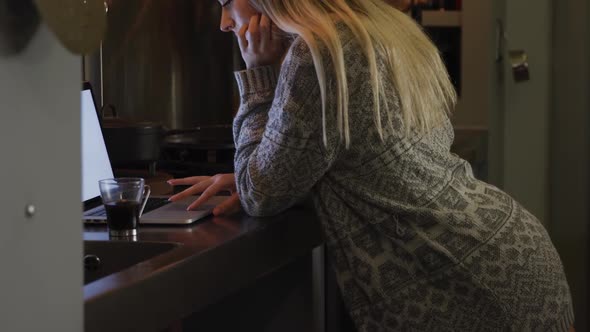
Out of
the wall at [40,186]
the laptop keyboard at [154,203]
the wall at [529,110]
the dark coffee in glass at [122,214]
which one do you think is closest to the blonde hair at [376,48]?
the dark coffee in glass at [122,214]

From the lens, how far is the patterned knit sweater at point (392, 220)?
169 centimetres

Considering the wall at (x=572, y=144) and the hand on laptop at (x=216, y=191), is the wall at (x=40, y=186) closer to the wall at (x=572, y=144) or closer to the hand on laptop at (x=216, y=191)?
the hand on laptop at (x=216, y=191)

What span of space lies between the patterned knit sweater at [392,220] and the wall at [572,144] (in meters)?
2.08

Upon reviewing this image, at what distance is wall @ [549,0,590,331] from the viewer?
373 centimetres

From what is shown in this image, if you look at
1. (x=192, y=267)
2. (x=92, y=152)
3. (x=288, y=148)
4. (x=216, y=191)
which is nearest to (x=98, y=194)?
(x=92, y=152)

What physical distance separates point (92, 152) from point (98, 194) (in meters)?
0.09

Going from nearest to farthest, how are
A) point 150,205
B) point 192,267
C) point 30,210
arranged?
point 30,210 < point 192,267 < point 150,205

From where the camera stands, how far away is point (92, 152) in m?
2.16

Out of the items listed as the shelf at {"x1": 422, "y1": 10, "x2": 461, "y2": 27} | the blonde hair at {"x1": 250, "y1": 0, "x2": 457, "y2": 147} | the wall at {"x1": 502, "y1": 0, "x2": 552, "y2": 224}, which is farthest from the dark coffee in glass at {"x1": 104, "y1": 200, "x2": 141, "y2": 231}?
the shelf at {"x1": 422, "y1": 10, "x2": 461, "y2": 27}

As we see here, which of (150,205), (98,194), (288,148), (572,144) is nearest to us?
(288,148)

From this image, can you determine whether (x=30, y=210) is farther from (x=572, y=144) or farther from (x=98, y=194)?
(x=572, y=144)

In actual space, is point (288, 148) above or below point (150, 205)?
above

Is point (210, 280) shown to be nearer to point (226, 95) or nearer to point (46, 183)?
point (46, 183)

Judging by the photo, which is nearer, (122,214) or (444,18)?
(122,214)
